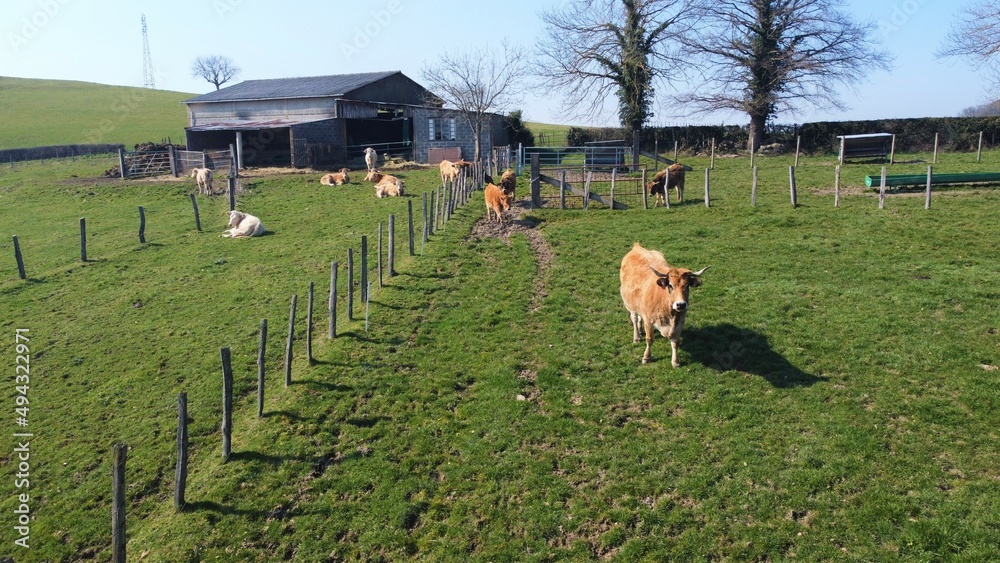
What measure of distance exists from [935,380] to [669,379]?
12.0ft

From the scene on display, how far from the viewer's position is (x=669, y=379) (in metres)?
10.0

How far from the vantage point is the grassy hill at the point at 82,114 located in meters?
61.1

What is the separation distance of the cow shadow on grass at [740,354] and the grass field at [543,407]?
55 millimetres

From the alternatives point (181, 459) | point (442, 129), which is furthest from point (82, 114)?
point (181, 459)

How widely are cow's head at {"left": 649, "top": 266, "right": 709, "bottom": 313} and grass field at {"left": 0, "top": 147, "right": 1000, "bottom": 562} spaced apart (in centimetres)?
119

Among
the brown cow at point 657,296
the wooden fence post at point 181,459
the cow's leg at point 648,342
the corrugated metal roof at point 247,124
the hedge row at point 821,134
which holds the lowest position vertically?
the wooden fence post at point 181,459

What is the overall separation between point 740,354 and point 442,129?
3429cm

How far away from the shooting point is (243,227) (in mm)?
21906

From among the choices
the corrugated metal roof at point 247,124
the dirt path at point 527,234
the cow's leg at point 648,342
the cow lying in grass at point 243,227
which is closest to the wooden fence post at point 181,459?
the cow's leg at point 648,342

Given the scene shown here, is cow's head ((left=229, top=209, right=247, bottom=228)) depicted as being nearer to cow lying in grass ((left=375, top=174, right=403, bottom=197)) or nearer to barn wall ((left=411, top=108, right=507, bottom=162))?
cow lying in grass ((left=375, top=174, right=403, bottom=197))

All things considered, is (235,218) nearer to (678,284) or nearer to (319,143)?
(678,284)

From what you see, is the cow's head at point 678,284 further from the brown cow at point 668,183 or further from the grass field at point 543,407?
the brown cow at point 668,183

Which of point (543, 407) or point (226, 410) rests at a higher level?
point (226, 410)

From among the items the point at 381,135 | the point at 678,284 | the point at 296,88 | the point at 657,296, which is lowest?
the point at 657,296
